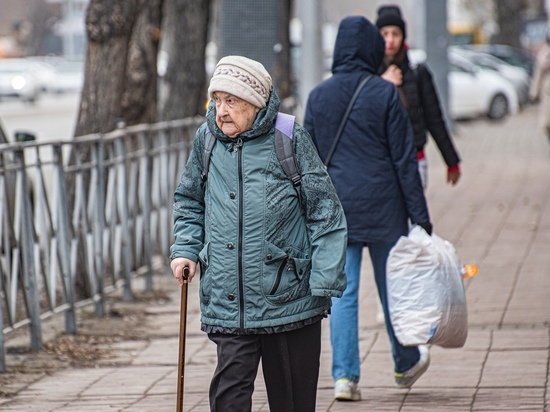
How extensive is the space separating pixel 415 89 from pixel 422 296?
1.66 meters

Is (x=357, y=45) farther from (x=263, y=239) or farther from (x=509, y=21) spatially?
(x=509, y=21)

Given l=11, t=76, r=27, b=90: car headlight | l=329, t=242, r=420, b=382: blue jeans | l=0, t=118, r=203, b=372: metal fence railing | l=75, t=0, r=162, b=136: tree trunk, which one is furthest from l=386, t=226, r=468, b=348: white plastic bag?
l=11, t=76, r=27, b=90: car headlight

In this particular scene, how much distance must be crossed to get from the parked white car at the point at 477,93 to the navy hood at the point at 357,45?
77.5ft

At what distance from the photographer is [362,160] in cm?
596

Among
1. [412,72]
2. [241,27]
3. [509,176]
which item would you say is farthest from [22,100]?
[412,72]

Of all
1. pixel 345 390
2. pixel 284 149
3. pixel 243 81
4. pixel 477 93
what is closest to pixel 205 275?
pixel 284 149

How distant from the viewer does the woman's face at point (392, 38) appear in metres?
7.01

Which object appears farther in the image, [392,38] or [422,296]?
[392,38]

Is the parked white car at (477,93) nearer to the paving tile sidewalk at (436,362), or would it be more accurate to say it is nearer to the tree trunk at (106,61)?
the paving tile sidewalk at (436,362)

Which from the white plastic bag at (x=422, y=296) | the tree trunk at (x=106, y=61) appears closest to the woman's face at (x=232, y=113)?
the white plastic bag at (x=422, y=296)

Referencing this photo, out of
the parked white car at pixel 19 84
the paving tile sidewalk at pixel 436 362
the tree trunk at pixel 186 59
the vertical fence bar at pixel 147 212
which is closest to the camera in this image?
the paving tile sidewalk at pixel 436 362

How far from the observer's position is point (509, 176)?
1769 centimetres

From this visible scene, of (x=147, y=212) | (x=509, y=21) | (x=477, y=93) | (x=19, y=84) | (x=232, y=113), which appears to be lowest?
(x=19, y=84)

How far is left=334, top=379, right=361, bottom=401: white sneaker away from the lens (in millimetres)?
5934
